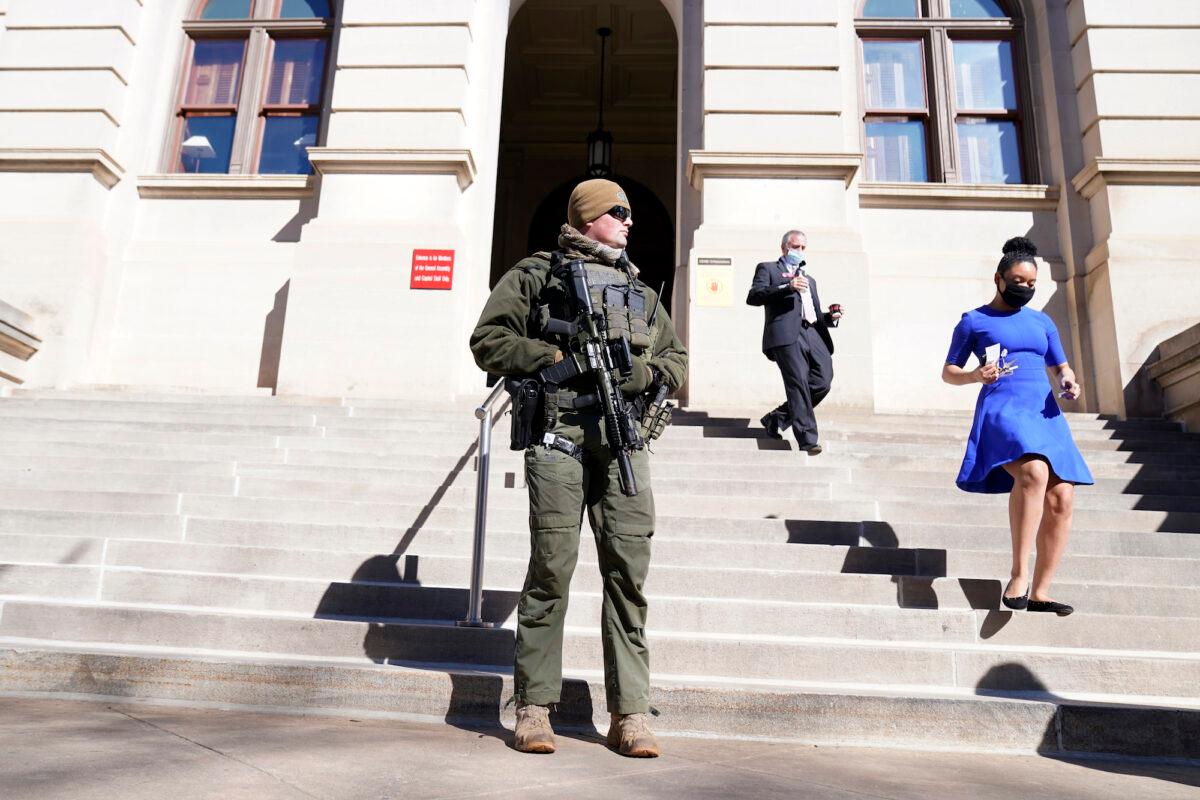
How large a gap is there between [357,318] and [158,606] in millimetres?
5162

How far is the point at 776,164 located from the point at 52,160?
329 inches

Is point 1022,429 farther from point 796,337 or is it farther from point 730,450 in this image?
point 730,450

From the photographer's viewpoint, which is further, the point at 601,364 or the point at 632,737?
the point at 601,364

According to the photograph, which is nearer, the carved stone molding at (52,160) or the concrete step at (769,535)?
the concrete step at (769,535)

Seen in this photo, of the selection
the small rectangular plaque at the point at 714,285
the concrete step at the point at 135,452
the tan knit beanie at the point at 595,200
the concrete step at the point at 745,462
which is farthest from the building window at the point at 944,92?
the tan knit beanie at the point at 595,200

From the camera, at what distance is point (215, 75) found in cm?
1127

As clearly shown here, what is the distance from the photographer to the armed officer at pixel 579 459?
9.18 feet

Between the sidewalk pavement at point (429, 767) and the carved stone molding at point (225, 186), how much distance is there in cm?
821

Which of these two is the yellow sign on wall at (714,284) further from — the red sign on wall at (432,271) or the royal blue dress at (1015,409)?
the royal blue dress at (1015,409)

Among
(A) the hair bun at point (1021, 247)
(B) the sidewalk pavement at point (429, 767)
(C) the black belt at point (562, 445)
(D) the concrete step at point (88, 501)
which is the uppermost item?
(A) the hair bun at point (1021, 247)

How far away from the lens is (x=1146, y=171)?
9.08 metres

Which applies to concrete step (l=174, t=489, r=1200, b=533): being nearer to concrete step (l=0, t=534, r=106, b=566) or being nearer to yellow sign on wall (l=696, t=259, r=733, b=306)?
concrete step (l=0, t=534, r=106, b=566)

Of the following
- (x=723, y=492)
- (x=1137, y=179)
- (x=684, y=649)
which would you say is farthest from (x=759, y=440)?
(x=1137, y=179)

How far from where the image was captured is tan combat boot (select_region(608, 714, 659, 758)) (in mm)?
2656
